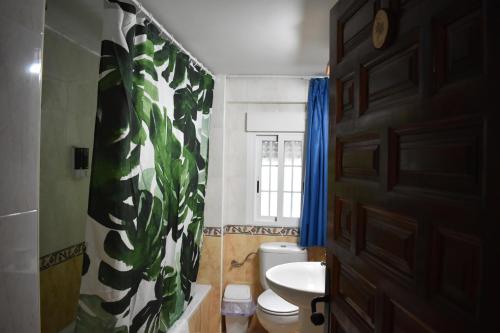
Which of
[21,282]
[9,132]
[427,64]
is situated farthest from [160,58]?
[427,64]

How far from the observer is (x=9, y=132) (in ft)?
2.52

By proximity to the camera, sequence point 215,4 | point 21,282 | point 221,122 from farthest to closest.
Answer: point 221,122 < point 215,4 < point 21,282

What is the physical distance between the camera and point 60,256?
200 centimetres

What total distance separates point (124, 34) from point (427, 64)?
1.23 metres

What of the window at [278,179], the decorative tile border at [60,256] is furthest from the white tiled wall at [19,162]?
the window at [278,179]

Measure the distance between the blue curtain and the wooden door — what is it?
1.68m

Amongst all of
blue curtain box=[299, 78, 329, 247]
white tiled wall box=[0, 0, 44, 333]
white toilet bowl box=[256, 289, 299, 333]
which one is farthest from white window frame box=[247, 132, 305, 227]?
white tiled wall box=[0, 0, 44, 333]

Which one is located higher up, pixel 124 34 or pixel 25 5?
pixel 124 34

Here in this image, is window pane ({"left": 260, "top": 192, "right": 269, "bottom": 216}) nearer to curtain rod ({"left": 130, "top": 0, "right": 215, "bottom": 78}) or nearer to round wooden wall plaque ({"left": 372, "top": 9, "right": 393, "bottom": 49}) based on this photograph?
curtain rod ({"left": 130, "top": 0, "right": 215, "bottom": 78})

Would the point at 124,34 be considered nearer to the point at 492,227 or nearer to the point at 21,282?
the point at 21,282

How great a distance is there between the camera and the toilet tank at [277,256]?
2.80 metres

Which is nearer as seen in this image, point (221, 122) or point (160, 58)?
point (160, 58)

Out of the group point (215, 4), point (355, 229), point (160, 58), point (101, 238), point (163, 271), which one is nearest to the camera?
point (355, 229)

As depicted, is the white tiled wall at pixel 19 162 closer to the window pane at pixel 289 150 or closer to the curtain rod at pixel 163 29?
the curtain rod at pixel 163 29
